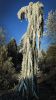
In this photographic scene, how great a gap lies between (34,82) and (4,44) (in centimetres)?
307

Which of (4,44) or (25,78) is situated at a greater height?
(4,44)

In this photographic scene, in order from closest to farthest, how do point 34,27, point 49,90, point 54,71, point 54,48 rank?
point 34,27, point 49,90, point 54,71, point 54,48

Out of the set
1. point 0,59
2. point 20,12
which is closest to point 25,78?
point 20,12

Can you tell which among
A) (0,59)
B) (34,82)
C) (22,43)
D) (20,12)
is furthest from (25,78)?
(0,59)

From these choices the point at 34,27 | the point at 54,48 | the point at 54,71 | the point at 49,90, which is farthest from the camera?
the point at 54,48

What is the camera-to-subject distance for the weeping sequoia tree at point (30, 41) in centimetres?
1049

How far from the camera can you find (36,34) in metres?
10.6

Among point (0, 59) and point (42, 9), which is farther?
point (0, 59)

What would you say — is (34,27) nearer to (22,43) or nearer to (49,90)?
(22,43)

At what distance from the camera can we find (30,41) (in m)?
10.6

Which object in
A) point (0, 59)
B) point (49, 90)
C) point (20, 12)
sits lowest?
point (49, 90)

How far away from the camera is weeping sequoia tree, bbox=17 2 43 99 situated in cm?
1049

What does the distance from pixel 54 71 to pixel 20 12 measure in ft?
10.5

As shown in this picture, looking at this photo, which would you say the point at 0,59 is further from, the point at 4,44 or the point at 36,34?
the point at 36,34
